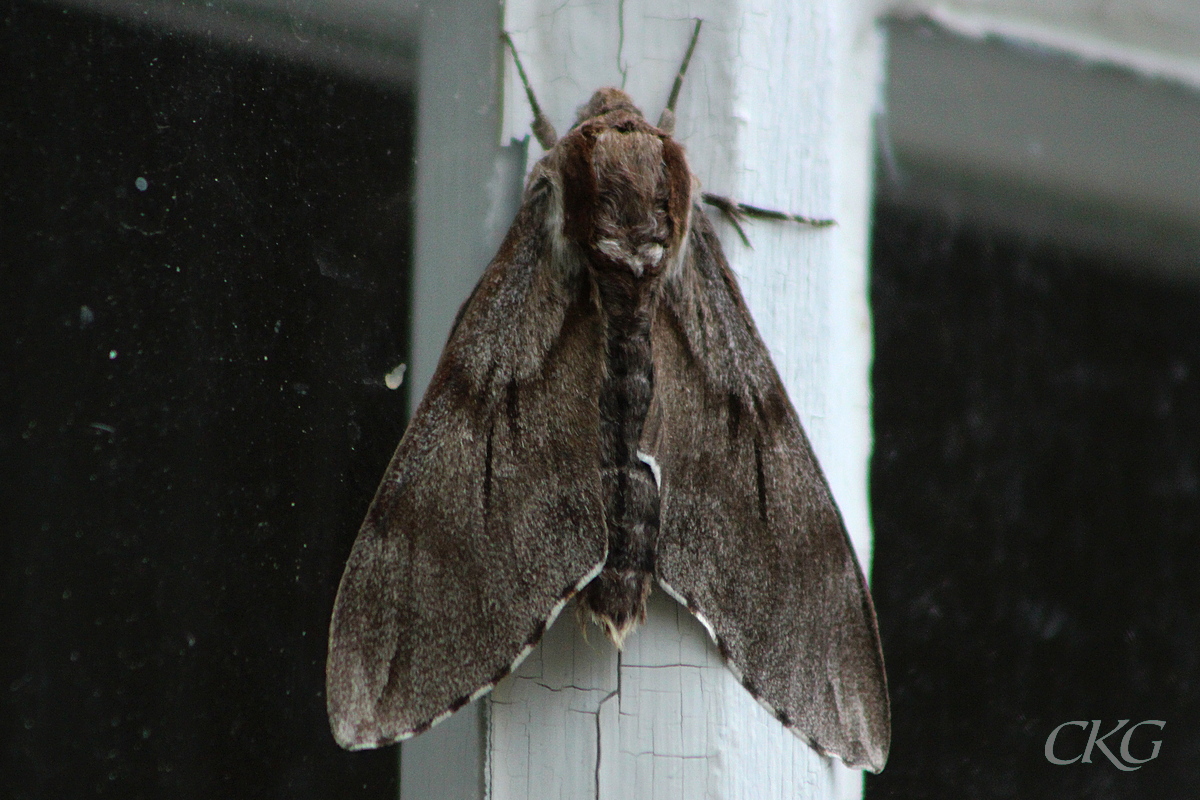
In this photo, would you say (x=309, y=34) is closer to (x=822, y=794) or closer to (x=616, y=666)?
(x=616, y=666)

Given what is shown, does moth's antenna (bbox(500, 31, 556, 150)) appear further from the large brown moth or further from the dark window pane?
the dark window pane

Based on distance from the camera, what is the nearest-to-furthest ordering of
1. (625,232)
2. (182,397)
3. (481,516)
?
(182,397)
(481,516)
(625,232)

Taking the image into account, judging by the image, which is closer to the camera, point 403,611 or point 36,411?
point 36,411

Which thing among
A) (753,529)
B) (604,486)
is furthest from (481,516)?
(753,529)

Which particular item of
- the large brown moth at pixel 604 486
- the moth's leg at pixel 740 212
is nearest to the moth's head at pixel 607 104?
the large brown moth at pixel 604 486

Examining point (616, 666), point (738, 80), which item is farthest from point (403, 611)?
point (738, 80)

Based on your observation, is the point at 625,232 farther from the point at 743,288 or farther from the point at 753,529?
the point at 753,529
